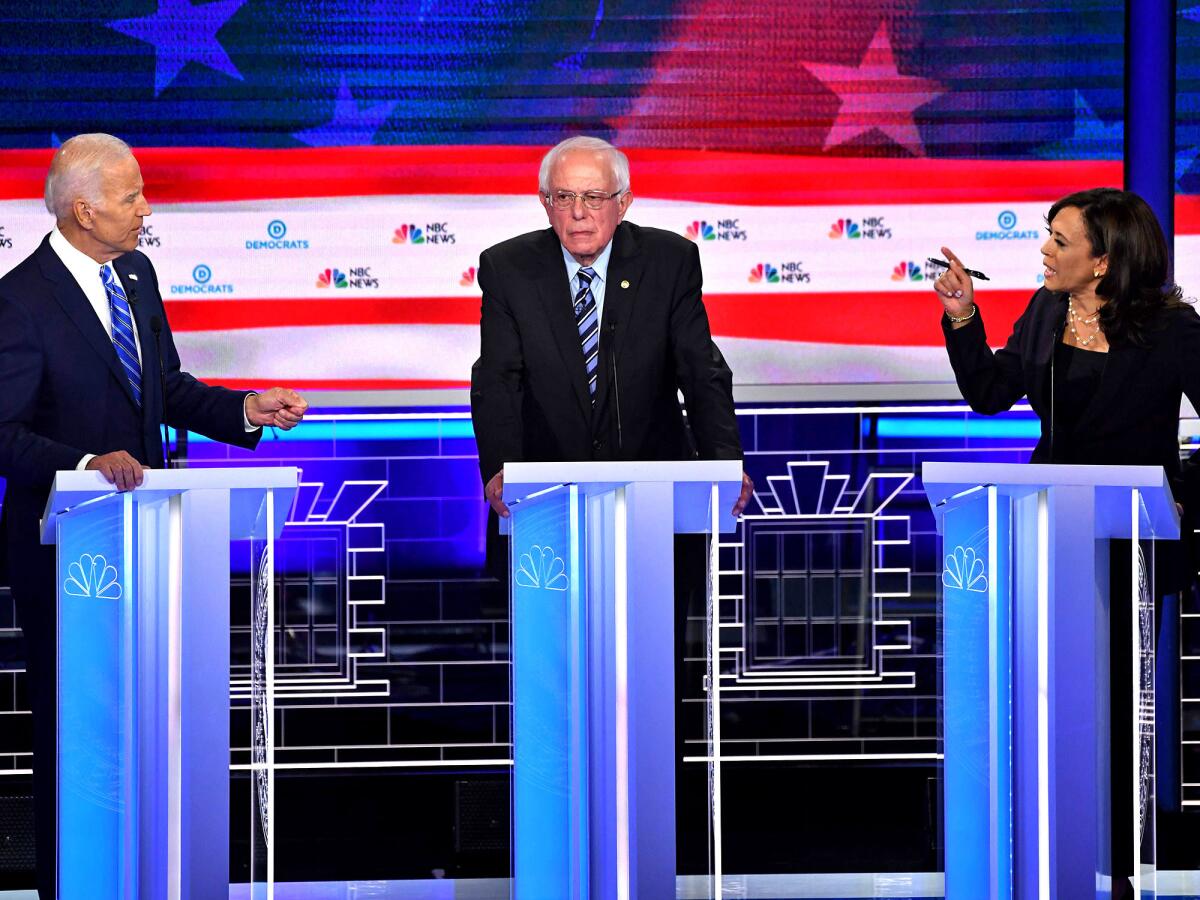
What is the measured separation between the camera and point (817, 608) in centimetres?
482

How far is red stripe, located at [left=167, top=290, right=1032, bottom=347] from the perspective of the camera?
15.5 ft

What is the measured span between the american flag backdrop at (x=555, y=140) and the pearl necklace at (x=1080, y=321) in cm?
127

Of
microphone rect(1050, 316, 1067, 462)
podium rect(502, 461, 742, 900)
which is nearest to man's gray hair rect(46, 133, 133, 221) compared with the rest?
podium rect(502, 461, 742, 900)

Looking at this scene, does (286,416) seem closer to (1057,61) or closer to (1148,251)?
(1148,251)

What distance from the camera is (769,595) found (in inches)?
191

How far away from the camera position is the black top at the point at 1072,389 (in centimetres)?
336

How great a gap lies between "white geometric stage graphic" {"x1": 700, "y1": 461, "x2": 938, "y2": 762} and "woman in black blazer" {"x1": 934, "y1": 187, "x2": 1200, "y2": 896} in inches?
53.1

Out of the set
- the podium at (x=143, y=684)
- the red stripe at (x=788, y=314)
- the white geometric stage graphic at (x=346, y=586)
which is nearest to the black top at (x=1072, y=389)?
→ the red stripe at (x=788, y=314)

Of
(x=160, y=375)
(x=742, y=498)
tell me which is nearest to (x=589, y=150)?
(x=742, y=498)

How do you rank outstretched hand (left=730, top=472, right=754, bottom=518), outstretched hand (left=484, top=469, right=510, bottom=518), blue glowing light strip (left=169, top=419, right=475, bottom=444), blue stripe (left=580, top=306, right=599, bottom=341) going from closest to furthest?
outstretched hand (left=730, top=472, right=754, bottom=518) → outstretched hand (left=484, top=469, right=510, bottom=518) → blue stripe (left=580, top=306, right=599, bottom=341) → blue glowing light strip (left=169, top=419, right=475, bottom=444)

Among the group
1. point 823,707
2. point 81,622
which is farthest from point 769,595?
point 81,622

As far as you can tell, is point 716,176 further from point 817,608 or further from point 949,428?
point 817,608

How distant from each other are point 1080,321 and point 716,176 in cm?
154

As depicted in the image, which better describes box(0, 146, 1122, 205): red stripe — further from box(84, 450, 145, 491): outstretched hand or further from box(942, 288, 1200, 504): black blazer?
box(84, 450, 145, 491): outstretched hand
